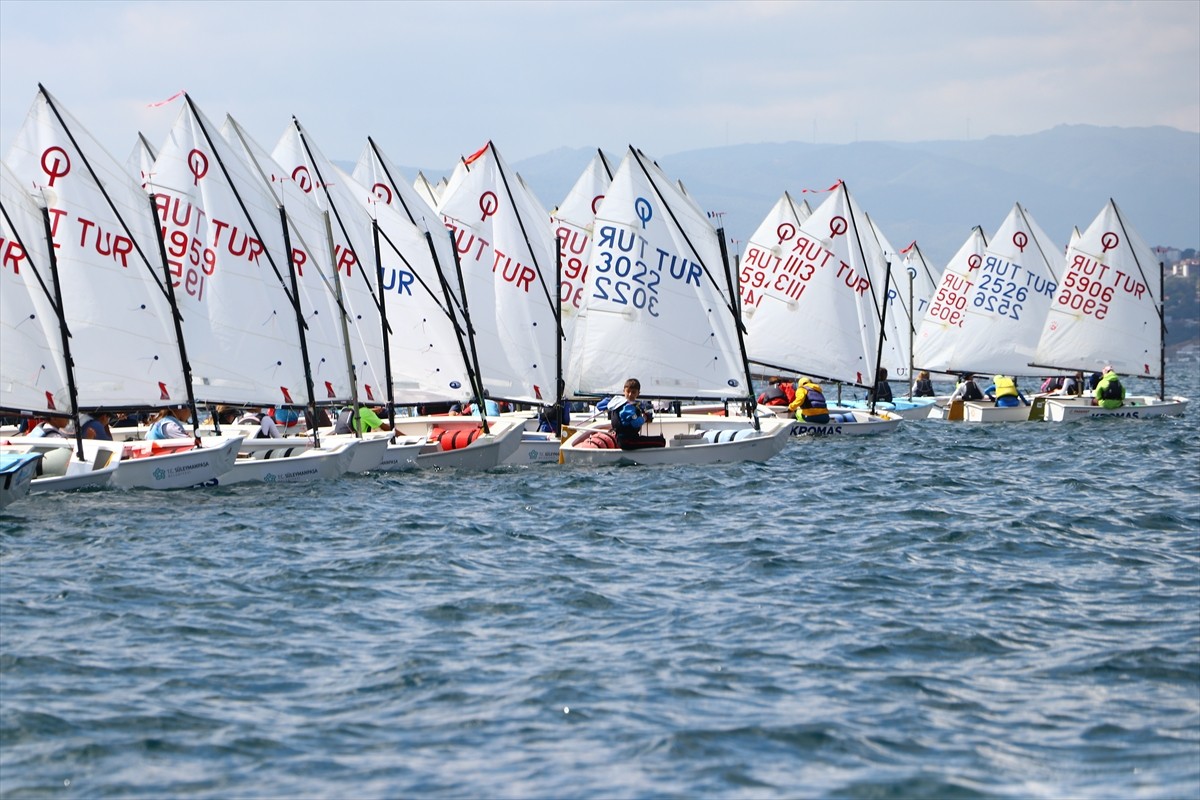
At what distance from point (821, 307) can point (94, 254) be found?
78.8 feet

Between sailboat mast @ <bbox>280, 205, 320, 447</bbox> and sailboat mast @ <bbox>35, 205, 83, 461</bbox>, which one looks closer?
sailboat mast @ <bbox>35, 205, 83, 461</bbox>

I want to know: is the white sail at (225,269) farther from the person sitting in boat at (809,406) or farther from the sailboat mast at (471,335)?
the person sitting in boat at (809,406)

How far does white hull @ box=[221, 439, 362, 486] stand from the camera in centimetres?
2794

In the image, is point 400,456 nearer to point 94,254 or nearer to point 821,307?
point 94,254

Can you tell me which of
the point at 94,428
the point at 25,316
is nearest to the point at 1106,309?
the point at 94,428

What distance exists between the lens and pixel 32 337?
26.8m

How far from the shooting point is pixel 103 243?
1150 inches

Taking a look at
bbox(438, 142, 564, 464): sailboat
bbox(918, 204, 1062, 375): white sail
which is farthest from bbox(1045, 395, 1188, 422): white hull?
bbox(438, 142, 564, 464): sailboat

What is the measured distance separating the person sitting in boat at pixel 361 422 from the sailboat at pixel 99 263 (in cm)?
387

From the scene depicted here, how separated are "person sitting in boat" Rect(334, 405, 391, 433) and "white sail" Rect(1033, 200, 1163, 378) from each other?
28131 millimetres

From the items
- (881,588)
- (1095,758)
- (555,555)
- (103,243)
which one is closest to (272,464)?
(103,243)

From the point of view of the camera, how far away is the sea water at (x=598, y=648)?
11164 millimetres

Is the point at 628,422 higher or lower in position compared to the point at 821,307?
lower

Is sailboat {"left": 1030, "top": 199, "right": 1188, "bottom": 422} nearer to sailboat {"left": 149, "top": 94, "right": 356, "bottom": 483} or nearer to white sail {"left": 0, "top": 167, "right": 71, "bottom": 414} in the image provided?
sailboat {"left": 149, "top": 94, "right": 356, "bottom": 483}
